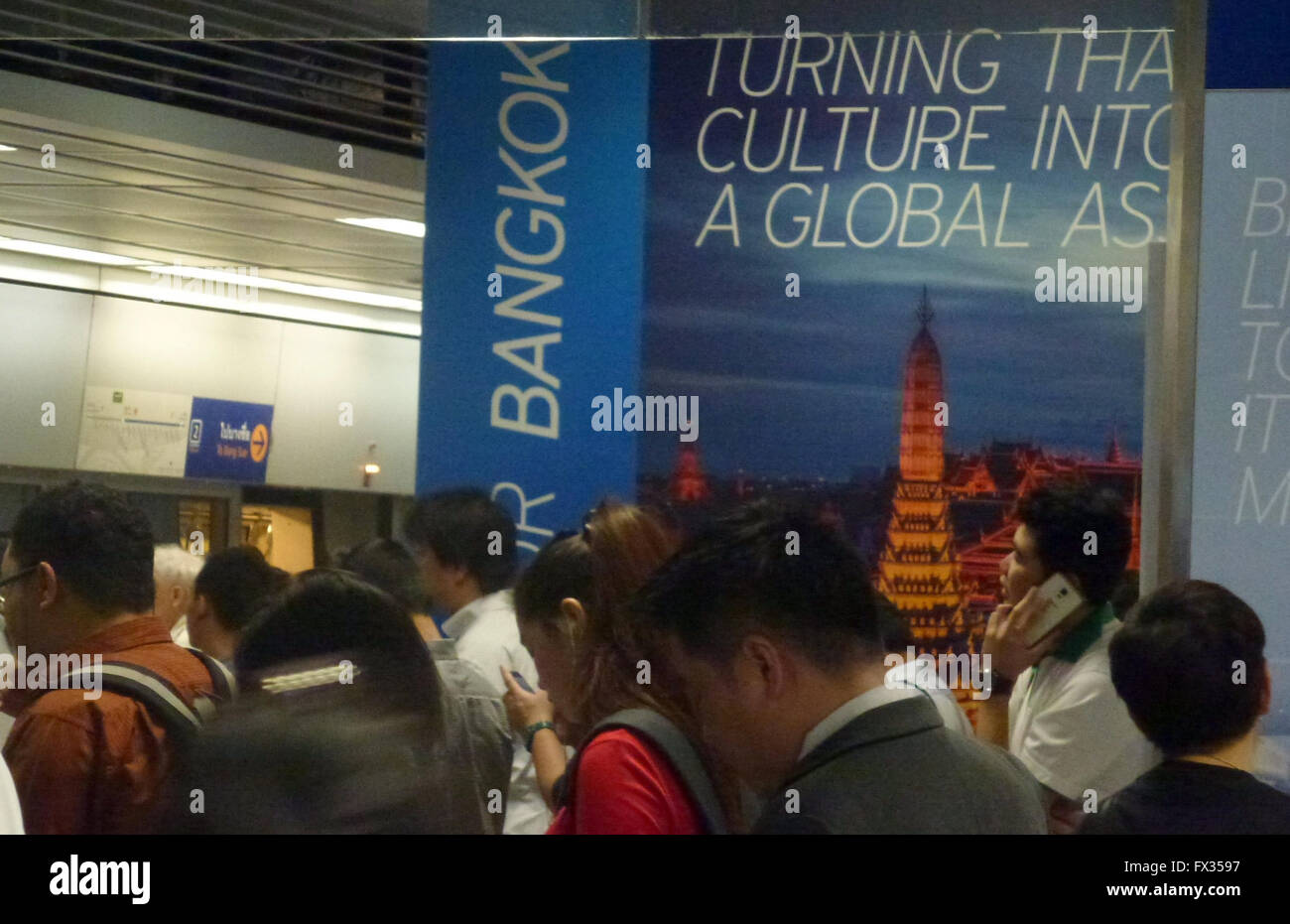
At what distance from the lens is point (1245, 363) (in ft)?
10.4

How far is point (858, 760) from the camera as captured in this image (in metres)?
1.51

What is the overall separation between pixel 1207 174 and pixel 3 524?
15.2ft

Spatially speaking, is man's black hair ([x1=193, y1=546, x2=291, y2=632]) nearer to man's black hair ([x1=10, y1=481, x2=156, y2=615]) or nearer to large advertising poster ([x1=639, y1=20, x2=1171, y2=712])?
large advertising poster ([x1=639, y1=20, x2=1171, y2=712])

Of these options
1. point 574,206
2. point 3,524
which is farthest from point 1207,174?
point 3,524

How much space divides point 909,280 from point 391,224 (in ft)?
7.70

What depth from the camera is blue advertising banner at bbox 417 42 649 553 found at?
3.97m

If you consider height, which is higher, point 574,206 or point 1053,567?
point 574,206

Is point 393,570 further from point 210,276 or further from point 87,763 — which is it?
point 210,276

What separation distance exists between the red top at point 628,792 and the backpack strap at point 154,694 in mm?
743

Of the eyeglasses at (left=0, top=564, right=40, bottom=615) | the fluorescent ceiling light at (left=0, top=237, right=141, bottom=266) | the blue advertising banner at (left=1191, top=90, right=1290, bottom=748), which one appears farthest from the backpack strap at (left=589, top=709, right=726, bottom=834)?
the fluorescent ceiling light at (left=0, top=237, right=141, bottom=266)

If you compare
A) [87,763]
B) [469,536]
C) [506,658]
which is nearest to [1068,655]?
[506,658]

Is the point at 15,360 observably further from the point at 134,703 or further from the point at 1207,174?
the point at 1207,174

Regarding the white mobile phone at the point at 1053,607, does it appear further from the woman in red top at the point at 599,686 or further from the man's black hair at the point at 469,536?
the man's black hair at the point at 469,536

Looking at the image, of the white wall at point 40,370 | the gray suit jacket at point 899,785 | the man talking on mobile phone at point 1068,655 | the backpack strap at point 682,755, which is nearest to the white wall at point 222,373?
the white wall at point 40,370
